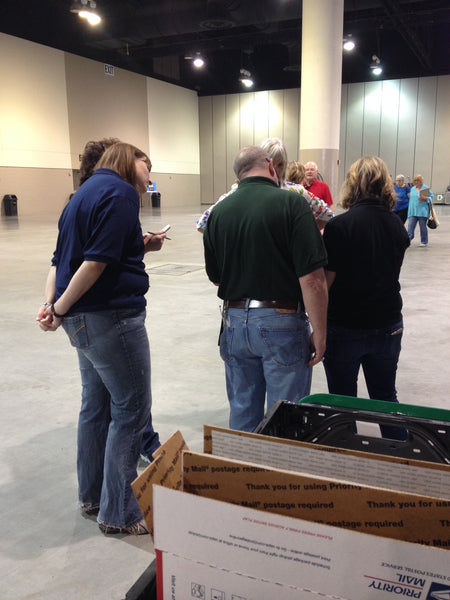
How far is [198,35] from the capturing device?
771 inches

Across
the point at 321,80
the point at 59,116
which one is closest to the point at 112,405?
the point at 321,80

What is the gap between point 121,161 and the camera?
204 cm

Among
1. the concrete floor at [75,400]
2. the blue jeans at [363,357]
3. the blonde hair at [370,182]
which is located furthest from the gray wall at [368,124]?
the blue jeans at [363,357]

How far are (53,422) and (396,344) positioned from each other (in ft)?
6.77

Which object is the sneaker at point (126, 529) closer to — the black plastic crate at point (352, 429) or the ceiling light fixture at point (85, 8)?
the black plastic crate at point (352, 429)

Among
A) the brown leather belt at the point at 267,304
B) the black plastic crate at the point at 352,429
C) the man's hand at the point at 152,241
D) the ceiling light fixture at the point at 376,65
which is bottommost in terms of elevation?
the black plastic crate at the point at 352,429

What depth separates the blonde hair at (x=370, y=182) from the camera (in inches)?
89.6

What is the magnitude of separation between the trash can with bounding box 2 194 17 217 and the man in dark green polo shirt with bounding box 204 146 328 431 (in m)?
19.5

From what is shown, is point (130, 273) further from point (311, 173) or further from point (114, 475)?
point (311, 173)

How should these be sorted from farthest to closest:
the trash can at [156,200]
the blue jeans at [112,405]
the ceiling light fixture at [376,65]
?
the trash can at [156,200]
the ceiling light fixture at [376,65]
the blue jeans at [112,405]

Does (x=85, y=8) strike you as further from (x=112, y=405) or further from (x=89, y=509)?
(x=89, y=509)

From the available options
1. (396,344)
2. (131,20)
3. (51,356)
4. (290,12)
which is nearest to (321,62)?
(290,12)

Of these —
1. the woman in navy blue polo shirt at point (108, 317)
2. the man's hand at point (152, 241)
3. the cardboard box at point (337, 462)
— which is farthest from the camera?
the man's hand at point (152, 241)

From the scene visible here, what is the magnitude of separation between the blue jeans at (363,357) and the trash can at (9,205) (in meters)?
19.7
